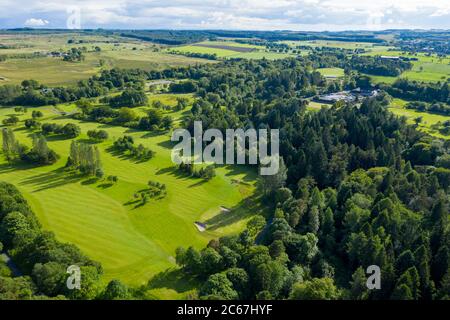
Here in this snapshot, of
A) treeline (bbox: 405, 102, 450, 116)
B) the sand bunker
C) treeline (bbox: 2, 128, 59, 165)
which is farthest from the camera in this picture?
treeline (bbox: 405, 102, 450, 116)

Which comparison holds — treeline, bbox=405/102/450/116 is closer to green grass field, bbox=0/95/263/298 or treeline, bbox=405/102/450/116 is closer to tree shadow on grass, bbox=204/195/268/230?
green grass field, bbox=0/95/263/298

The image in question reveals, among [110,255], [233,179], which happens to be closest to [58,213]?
[110,255]

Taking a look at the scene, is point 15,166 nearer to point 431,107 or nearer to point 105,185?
point 105,185

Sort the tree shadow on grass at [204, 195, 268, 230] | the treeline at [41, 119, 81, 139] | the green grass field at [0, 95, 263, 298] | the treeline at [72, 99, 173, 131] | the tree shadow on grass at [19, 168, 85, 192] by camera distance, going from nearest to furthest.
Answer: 1. the green grass field at [0, 95, 263, 298]
2. the tree shadow on grass at [204, 195, 268, 230]
3. the tree shadow on grass at [19, 168, 85, 192]
4. the treeline at [41, 119, 81, 139]
5. the treeline at [72, 99, 173, 131]

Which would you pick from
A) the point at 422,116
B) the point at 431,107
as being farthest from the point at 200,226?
the point at 431,107

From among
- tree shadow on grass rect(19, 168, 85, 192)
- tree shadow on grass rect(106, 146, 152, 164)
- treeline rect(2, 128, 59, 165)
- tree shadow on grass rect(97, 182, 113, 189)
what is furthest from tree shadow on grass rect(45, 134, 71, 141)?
tree shadow on grass rect(97, 182, 113, 189)

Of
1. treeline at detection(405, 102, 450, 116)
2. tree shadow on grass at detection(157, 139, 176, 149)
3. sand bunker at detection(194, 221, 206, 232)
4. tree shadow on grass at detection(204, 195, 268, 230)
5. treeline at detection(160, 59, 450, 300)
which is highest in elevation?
treeline at detection(405, 102, 450, 116)

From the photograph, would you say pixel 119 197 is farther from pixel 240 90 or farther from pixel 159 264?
pixel 240 90

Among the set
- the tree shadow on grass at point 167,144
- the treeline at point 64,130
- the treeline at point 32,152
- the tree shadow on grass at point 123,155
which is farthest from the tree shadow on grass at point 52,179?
the tree shadow on grass at point 167,144
